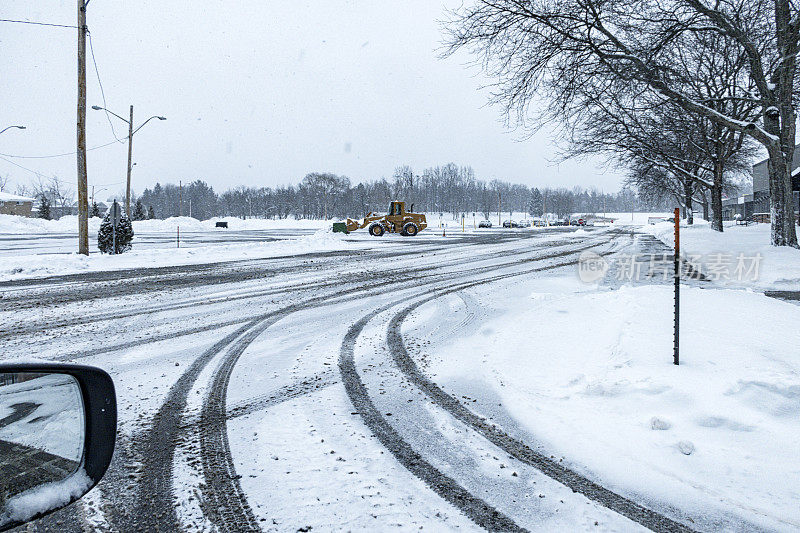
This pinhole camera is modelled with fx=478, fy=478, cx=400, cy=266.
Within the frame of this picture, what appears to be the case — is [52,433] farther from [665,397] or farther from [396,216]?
[396,216]

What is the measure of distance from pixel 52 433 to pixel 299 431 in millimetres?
2092

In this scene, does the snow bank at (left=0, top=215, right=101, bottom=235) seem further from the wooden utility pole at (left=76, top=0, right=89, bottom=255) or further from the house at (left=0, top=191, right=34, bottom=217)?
the wooden utility pole at (left=76, top=0, right=89, bottom=255)

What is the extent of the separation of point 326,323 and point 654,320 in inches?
190

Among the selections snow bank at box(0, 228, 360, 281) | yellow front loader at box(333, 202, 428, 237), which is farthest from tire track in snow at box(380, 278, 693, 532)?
yellow front loader at box(333, 202, 428, 237)

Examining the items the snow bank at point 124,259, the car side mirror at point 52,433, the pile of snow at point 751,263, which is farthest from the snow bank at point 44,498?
the snow bank at point 124,259

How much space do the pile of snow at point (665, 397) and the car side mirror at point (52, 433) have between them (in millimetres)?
2873

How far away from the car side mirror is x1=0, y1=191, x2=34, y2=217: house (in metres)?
95.9

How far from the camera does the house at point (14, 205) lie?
256 feet

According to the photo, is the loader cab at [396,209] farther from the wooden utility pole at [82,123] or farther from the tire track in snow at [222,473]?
the tire track in snow at [222,473]

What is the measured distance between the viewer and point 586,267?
51.4 ft

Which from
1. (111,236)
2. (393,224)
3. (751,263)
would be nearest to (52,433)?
(751,263)

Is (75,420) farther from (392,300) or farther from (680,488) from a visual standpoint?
(392,300)

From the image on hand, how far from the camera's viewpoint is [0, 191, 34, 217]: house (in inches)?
3068

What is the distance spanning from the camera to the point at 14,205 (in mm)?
78938
